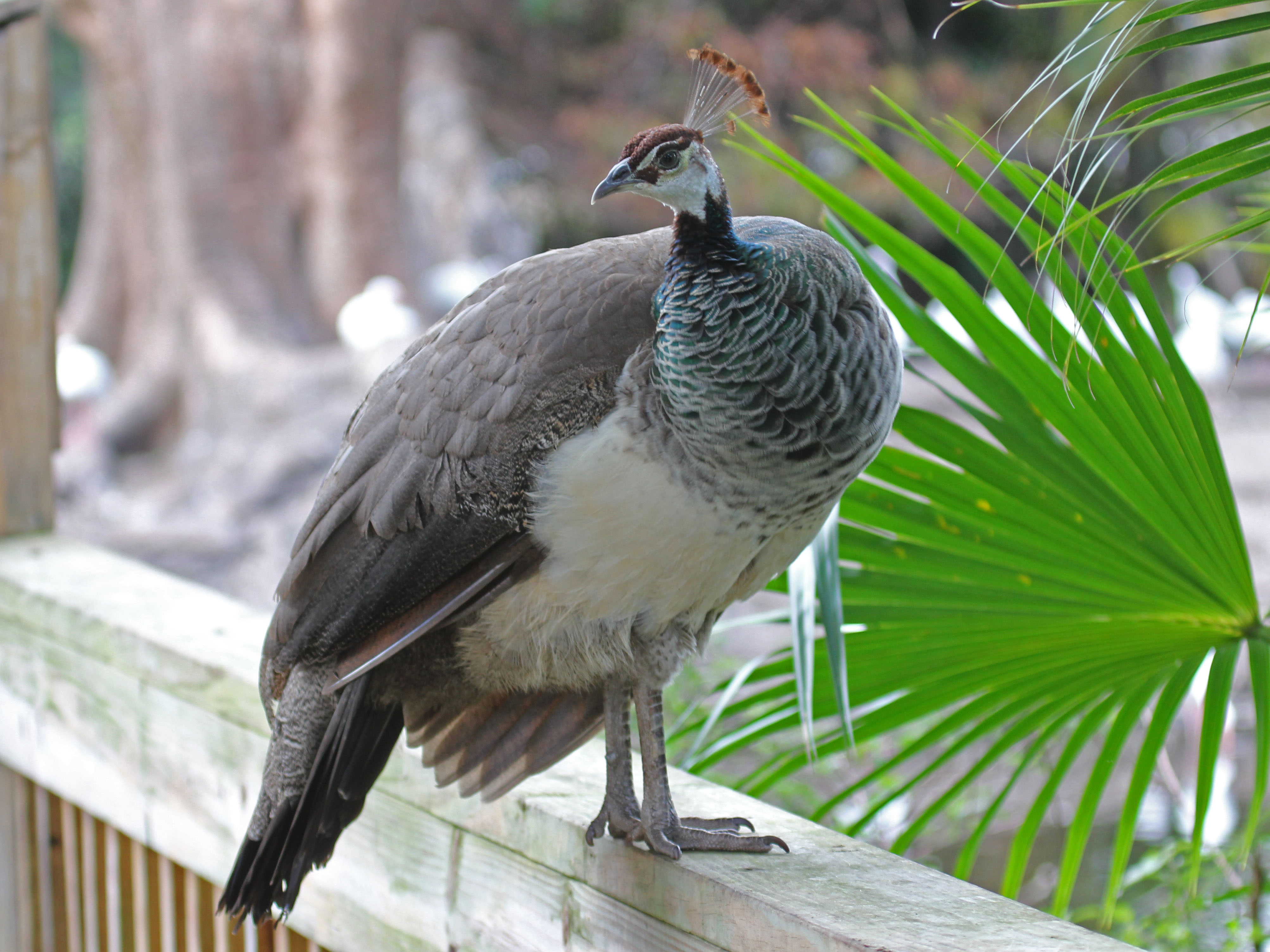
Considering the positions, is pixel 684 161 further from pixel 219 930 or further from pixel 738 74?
pixel 219 930

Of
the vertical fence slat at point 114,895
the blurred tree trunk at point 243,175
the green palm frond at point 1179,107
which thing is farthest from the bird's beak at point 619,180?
the blurred tree trunk at point 243,175

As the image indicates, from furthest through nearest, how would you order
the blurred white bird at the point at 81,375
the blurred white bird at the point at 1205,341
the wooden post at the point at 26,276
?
the blurred white bird at the point at 81,375 < the blurred white bird at the point at 1205,341 < the wooden post at the point at 26,276

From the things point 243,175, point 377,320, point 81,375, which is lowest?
point 81,375

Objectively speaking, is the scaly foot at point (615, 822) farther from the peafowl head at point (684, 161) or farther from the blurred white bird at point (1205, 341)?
the blurred white bird at point (1205, 341)

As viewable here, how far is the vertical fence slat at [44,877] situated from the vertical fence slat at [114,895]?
0.68 feet

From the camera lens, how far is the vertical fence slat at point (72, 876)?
203cm

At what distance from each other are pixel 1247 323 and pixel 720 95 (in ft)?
5.08

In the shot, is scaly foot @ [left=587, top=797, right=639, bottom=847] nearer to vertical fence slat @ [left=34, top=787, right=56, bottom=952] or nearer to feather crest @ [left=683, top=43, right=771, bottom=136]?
feather crest @ [left=683, top=43, right=771, bottom=136]

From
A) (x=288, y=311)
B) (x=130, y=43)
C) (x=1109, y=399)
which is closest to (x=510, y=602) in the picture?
(x=1109, y=399)

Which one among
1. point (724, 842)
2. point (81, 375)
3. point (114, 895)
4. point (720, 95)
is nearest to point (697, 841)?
point (724, 842)

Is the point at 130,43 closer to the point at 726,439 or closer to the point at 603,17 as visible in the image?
the point at 603,17

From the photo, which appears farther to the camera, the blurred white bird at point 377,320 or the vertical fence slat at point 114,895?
the blurred white bird at point 377,320

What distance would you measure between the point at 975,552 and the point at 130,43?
8.78 m

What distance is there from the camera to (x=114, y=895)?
1927 mm
